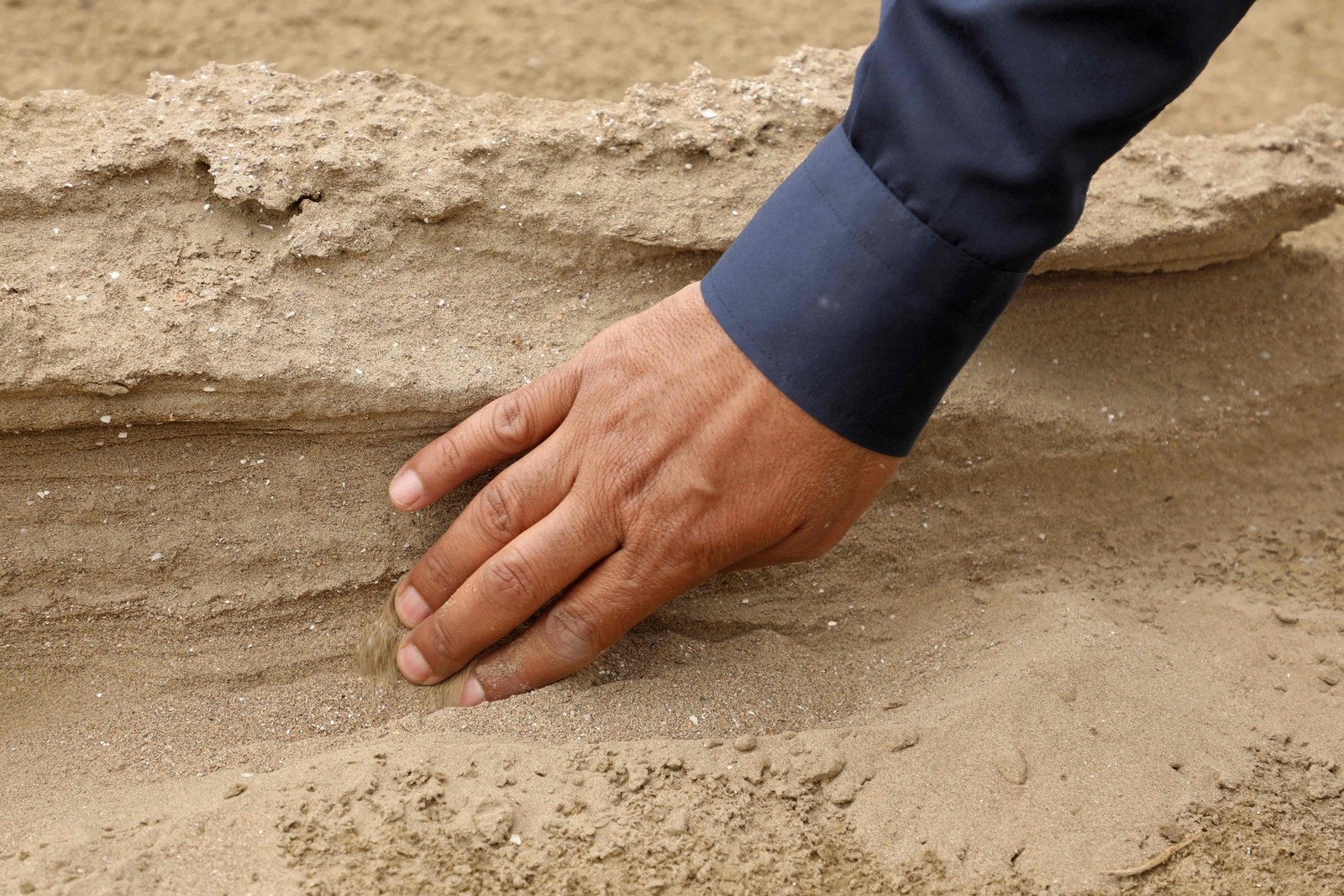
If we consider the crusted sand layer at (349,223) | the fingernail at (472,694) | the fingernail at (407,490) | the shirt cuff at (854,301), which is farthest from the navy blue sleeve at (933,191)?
the fingernail at (472,694)

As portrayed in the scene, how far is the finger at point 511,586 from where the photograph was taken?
1557 mm

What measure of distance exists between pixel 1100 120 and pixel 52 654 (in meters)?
1.69

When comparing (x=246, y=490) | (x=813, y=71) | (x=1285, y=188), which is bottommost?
(x=246, y=490)

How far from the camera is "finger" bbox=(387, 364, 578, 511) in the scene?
1608 millimetres

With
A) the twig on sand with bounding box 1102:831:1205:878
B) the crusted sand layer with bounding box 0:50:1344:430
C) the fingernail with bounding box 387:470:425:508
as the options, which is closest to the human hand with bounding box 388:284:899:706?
the fingernail with bounding box 387:470:425:508

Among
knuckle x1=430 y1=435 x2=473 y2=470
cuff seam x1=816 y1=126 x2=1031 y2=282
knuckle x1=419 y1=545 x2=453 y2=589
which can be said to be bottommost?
knuckle x1=419 y1=545 x2=453 y2=589

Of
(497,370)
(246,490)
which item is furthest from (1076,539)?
(246,490)

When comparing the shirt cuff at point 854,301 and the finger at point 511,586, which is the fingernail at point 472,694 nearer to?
the finger at point 511,586

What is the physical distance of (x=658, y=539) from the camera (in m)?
1.52

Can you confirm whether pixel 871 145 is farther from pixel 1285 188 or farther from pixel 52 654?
pixel 52 654

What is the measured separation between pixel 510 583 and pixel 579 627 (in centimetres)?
12

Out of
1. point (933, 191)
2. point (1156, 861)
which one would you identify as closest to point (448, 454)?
point (933, 191)

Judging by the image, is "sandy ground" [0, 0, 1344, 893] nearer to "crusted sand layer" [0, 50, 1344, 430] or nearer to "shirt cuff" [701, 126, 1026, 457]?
"crusted sand layer" [0, 50, 1344, 430]

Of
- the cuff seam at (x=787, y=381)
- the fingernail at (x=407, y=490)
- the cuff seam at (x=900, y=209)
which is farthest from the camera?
the fingernail at (x=407, y=490)
